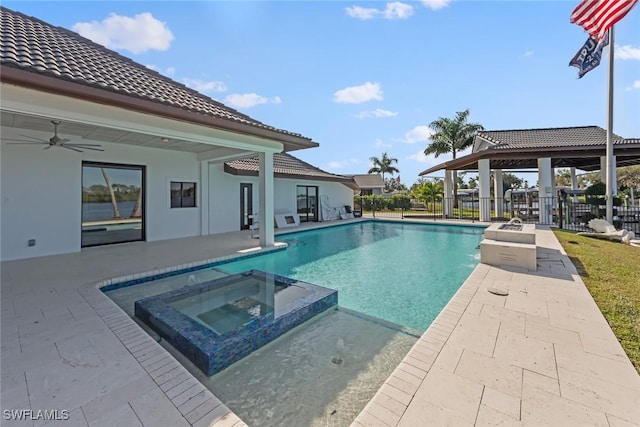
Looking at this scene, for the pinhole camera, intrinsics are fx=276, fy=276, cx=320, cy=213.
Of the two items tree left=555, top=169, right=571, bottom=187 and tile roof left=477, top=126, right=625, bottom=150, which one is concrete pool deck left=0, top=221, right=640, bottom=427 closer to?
tile roof left=477, top=126, right=625, bottom=150

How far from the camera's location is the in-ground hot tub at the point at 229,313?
2914 millimetres

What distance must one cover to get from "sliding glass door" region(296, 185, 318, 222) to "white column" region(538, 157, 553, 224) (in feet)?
36.8

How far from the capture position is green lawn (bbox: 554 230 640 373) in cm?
303

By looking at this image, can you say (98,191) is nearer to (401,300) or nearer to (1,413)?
(1,413)

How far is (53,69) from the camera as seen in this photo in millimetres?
3762

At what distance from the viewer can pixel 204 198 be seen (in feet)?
34.6

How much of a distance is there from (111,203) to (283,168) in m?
7.47

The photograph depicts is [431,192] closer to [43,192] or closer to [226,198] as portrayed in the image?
[226,198]

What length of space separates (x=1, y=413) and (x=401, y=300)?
4579 mm

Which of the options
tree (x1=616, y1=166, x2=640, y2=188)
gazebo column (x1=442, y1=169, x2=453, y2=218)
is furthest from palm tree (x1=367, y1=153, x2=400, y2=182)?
gazebo column (x1=442, y1=169, x2=453, y2=218)

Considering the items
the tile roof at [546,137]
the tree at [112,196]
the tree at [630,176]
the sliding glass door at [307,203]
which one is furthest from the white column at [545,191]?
the tree at [630,176]

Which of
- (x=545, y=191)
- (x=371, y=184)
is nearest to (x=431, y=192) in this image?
(x=545, y=191)

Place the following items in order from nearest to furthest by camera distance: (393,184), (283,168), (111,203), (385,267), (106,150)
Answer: (385,267) → (106,150) → (111,203) → (283,168) → (393,184)

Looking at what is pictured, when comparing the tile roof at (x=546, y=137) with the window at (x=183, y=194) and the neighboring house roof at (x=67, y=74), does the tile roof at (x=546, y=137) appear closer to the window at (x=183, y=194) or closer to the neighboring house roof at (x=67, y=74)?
the neighboring house roof at (x=67, y=74)
